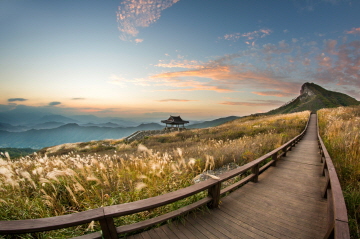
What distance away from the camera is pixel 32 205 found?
3.31m

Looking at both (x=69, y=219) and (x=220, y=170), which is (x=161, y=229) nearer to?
(x=69, y=219)

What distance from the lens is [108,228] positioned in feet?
7.70

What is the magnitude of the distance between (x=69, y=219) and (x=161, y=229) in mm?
1635

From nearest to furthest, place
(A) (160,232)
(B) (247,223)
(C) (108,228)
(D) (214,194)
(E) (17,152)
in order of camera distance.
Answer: (C) (108,228) < (A) (160,232) < (B) (247,223) < (D) (214,194) < (E) (17,152)

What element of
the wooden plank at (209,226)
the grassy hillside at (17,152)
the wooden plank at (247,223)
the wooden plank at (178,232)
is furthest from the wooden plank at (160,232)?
the grassy hillside at (17,152)

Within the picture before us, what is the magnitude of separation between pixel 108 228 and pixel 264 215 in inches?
129

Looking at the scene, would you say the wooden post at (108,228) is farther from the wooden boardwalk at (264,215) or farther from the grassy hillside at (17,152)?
the grassy hillside at (17,152)

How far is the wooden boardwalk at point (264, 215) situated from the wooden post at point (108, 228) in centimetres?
55

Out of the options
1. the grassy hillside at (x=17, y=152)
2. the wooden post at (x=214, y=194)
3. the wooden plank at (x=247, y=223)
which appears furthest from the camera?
the grassy hillside at (x=17, y=152)

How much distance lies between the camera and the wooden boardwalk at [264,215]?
2.90 metres

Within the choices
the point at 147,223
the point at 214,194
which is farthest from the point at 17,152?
the point at 214,194

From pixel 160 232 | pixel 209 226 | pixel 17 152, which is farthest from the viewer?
pixel 17 152

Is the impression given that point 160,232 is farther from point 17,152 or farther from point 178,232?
point 17,152

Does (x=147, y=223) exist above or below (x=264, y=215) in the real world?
above
